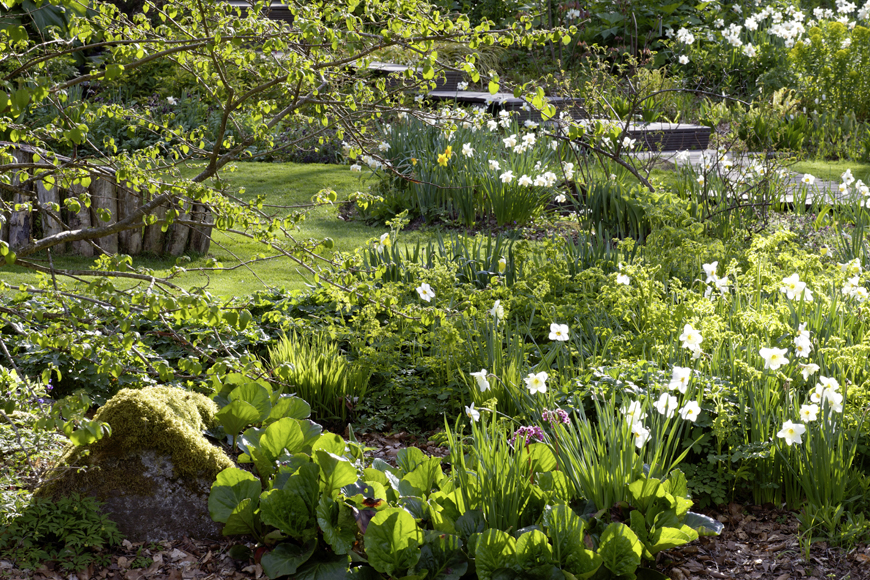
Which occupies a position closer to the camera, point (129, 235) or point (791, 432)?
point (791, 432)

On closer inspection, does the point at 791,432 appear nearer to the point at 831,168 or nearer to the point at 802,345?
the point at 802,345

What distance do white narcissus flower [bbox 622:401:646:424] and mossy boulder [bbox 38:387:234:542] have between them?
1.47 metres

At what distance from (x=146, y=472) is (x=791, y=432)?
2.24 m

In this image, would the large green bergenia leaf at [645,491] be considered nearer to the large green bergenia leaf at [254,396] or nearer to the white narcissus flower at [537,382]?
the white narcissus flower at [537,382]

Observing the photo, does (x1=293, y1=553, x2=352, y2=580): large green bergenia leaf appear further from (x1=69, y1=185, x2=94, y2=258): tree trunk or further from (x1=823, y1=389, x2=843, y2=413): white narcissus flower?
(x1=69, y1=185, x2=94, y2=258): tree trunk

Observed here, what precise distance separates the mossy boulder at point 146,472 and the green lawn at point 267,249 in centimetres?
103

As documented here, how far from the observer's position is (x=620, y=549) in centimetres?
223

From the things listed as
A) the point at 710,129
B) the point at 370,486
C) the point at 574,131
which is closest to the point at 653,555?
the point at 370,486

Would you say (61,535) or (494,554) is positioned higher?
(494,554)

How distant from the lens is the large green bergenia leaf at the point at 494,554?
2168 mm

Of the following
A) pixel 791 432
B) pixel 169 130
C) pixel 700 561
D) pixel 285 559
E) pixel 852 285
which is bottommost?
pixel 700 561

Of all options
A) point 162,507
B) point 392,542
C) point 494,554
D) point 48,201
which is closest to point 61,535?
point 162,507

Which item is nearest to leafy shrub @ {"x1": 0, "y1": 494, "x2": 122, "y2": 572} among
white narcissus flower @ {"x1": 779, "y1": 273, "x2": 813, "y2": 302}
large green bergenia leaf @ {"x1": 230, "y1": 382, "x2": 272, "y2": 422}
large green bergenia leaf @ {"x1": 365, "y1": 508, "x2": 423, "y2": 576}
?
large green bergenia leaf @ {"x1": 230, "y1": 382, "x2": 272, "y2": 422}

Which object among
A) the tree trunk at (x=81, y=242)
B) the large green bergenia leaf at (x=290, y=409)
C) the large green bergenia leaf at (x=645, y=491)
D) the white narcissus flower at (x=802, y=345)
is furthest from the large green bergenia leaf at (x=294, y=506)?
the tree trunk at (x=81, y=242)
